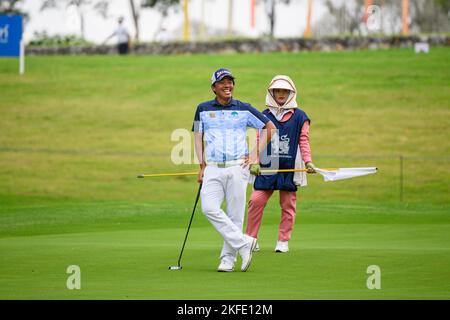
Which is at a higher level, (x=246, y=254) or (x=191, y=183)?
(x=246, y=254)

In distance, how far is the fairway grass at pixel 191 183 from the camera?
11867 millimetres

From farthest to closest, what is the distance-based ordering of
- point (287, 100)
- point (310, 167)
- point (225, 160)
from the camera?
point (287, 100), point (310, 167), point (225, 160)

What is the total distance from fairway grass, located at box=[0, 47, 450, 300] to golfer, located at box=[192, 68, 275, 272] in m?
0.46

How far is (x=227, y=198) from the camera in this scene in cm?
1283

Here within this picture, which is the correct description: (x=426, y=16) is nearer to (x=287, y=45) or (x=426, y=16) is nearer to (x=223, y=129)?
(x=287, y=45)

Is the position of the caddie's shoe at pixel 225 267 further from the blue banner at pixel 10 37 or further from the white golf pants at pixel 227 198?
the blue banner at pixel 10 37

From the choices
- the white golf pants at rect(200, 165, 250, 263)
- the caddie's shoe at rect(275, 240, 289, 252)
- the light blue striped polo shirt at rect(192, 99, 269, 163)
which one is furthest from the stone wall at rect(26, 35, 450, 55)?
the white golf pants at rect(200, 165, 250, 263)

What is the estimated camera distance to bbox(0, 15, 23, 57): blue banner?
46.7 meters

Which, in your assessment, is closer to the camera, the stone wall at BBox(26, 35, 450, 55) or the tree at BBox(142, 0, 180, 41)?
the stone wall at BBox(26, 35, 450, 55)

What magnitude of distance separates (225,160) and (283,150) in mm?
2445

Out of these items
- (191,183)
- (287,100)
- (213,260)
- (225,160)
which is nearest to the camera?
(225,160)

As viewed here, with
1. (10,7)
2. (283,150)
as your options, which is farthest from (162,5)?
(283,150)

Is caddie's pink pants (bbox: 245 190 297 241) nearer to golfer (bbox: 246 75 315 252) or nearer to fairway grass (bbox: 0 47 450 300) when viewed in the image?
golfer (bbox: 246 75 315 252)

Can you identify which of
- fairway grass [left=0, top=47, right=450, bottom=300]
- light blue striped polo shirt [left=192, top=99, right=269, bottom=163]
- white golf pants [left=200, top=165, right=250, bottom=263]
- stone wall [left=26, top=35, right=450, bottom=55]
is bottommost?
fairway grass [left=0, top=47, right=450, bottom=300]
